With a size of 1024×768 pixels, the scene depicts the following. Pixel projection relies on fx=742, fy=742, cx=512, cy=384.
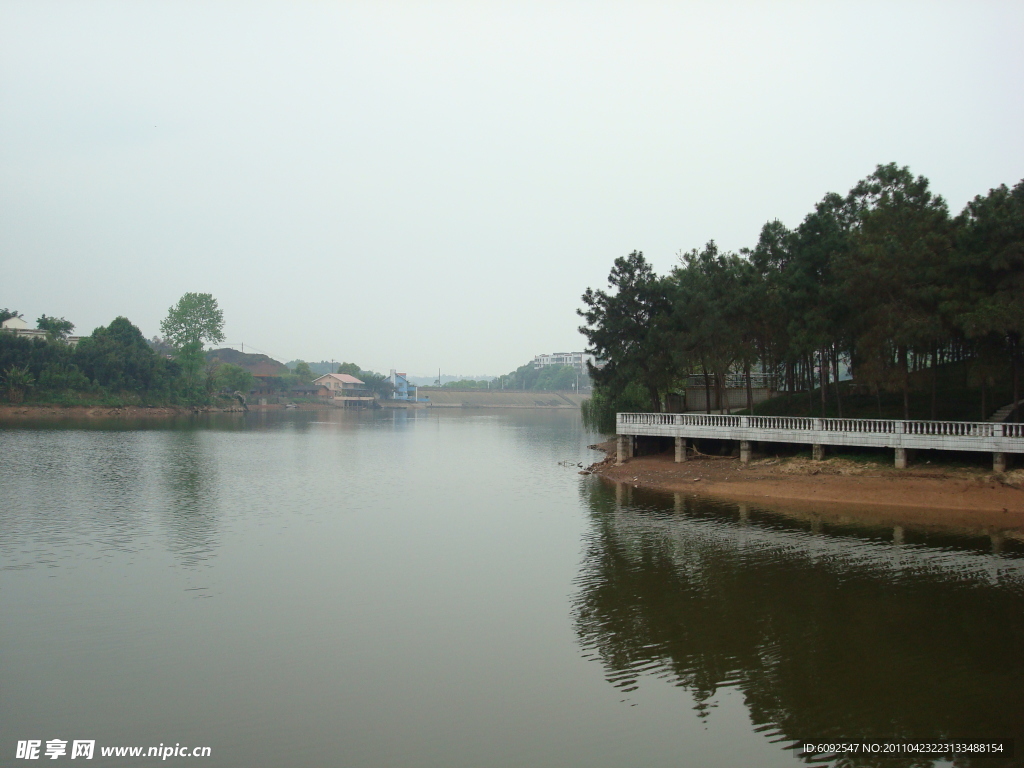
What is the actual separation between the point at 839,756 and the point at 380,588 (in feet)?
33.8

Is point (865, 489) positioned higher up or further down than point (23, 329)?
further down

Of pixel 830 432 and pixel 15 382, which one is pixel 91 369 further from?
pixel 830 432

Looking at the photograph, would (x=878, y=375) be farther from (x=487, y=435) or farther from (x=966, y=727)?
(x=487, y=435)

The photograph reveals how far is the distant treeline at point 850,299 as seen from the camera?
83.9ft

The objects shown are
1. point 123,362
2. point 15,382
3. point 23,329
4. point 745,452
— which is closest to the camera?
point 745,452

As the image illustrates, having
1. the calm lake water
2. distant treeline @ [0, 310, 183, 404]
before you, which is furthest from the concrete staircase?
distant treeline @ [0, 310, 183, 404]

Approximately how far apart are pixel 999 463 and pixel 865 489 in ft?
14.0

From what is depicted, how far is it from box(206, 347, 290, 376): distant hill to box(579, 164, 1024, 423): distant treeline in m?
114

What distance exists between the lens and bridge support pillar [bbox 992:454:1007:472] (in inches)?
989

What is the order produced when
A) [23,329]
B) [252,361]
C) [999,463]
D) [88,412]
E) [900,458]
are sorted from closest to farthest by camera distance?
1. [999,463]
2. [900,458]
3. [88,412]
4. [23,329]
5. [252,361]

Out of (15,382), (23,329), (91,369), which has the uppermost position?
(23,329)

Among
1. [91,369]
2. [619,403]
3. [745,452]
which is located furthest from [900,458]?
[91,369]

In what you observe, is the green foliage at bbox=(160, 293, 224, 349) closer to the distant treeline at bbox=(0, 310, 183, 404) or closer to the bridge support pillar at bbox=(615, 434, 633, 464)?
the distant treeline at bbox=(0, 310, 183, 404)

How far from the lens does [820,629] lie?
1387 cm
